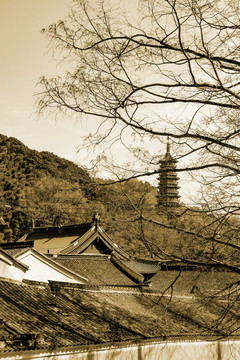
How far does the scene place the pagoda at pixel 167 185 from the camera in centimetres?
852

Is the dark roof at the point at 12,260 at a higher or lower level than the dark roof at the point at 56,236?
lower

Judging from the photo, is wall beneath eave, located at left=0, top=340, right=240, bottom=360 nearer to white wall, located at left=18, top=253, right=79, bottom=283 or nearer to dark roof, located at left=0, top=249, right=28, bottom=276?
dark roof, located at left=0, top=249, right=28, bottom=276

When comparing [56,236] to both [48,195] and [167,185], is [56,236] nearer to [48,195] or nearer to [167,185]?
[48,195]

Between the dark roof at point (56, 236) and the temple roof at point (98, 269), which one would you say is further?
the dark roof at point (56, 236)

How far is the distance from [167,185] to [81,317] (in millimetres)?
6057

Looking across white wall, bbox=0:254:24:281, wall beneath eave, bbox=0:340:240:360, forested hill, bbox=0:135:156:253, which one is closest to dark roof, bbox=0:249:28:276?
white wall, bbox=0:254:24:281

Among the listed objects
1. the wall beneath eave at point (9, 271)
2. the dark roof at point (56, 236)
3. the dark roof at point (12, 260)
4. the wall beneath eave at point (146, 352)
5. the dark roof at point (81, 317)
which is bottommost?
the wall beneath eave at point (146, 352)

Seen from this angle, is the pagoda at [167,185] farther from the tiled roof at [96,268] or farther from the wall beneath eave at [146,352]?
the tiled roof at [96,268]

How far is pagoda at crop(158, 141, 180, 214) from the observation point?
8523 mm

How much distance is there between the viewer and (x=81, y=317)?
1358cm

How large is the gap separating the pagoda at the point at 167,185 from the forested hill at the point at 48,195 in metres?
0.20

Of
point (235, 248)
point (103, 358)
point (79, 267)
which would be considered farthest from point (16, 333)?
point (79, 267)

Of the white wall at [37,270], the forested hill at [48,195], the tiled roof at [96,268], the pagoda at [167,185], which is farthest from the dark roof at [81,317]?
the tiled roof at [96,268]

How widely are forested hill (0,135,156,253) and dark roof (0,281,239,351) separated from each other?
5.85 feet
